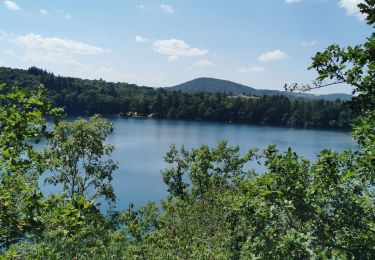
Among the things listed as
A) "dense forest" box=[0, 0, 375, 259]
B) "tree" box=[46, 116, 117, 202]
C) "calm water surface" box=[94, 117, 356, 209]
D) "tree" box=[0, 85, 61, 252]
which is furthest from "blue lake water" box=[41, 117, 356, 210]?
"tree" box=[0, 85, 61, 252]

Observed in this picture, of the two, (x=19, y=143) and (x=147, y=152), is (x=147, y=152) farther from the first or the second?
(x=19, y=143)

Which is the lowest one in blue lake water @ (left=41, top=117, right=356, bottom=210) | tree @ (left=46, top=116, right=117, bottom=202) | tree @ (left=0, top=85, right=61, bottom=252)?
blue lake water @ (left=41, top=117, right=356, bottom=210)

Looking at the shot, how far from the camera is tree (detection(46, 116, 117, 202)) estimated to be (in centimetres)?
3044

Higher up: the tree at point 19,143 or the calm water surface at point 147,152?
the tree at point 19,143

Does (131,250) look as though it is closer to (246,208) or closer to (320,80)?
(246,208)

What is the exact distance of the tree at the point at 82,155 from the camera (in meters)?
30.4

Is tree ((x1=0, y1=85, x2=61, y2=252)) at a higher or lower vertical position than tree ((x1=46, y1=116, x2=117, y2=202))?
higher

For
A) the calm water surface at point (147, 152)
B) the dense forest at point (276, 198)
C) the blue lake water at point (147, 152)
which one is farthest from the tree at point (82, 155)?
the blue lake water at point (147, 152)

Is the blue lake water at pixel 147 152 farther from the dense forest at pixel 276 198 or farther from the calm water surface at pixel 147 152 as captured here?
the dense forest at pixel 276 198

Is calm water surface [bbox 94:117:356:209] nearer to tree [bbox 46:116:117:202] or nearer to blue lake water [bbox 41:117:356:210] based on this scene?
blue lake water [bbox 41:117:356:210]

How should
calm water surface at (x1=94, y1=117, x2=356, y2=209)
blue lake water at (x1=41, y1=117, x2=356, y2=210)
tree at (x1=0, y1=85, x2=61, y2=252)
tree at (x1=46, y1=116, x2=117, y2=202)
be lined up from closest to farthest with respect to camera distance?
tree at (x1=0, y1=85, x2=61, y2=252), tree at (x1=46, y1=116, x2=117, y2=202), blue lake water at (x1=41, y1=117, x2=356, y2=210), calm water surface at (x1=94, y1=117, x2=356, y2=209)

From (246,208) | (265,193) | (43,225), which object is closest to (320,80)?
(265,193)

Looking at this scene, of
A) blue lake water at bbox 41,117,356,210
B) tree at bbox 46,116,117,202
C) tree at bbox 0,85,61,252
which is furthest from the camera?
blue lake water at bbox 41,117,356,210

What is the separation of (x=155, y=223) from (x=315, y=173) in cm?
2196
